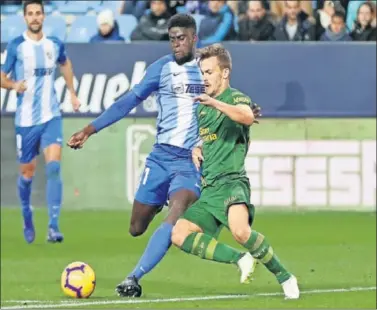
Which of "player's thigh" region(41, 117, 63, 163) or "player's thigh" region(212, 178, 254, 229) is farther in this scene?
"player's thigh" region(41, 117, 63, 163)

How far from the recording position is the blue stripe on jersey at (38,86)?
14156 mm

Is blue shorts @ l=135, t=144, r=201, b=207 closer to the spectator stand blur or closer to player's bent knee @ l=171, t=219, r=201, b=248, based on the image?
player's bent knee @ l=171, t=219, r=201, b=248

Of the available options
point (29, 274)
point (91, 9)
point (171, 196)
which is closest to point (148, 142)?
point (91, 9)

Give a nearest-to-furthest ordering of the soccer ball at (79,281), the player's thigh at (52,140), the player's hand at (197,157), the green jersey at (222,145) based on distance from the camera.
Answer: the green jersey at (222,145)
the player's hand at (197,157)
the soccer ball at (79,281)
the player's thigh at (52,140)

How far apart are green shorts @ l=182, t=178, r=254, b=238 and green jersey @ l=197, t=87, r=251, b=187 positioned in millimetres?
58

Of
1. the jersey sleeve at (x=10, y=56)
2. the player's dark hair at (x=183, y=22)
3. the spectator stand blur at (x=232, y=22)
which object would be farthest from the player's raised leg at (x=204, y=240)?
the spectator stand blur at (x=232, y=22)

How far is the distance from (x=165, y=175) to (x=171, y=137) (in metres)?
0.29

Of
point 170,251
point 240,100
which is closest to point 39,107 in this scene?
point 170,251

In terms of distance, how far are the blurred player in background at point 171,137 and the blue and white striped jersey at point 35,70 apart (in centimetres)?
392

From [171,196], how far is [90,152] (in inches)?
302

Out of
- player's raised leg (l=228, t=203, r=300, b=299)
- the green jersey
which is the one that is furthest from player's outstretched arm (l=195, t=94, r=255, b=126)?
player's raised leg (l=228, t=203, r=300, b=299)

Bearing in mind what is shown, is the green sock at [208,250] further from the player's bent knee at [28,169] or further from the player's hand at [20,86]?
the player's bent knee at [28,169]

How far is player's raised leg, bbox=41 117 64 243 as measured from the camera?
46.2 feet

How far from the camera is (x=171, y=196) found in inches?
400
